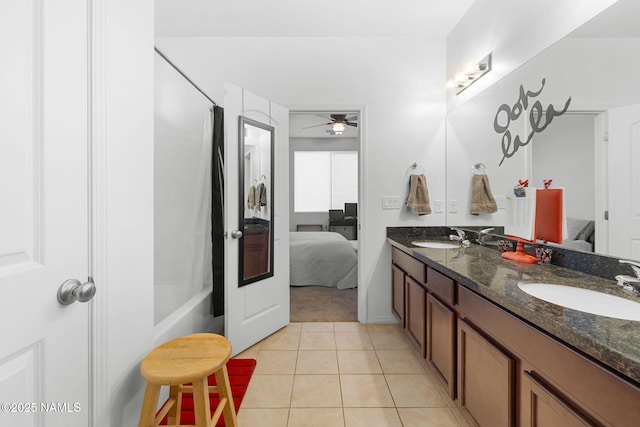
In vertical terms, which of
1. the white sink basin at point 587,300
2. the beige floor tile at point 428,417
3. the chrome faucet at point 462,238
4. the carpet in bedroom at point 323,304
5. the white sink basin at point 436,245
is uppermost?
the chrome faucet at point 462,238

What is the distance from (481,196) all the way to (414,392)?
1.50 meters

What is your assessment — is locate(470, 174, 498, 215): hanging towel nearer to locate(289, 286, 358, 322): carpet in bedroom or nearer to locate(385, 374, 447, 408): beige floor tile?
locate(385, 374, 447, 408): beige floor tile

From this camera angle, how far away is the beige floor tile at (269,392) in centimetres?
154

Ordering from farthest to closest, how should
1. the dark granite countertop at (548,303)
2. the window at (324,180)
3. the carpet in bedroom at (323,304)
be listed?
the window at (324,180) < the carpet in bedroom at (323,304) < the dark granite countertop at (548,303)

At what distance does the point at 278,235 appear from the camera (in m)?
2.42

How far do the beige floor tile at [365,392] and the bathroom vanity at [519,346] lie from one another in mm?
334

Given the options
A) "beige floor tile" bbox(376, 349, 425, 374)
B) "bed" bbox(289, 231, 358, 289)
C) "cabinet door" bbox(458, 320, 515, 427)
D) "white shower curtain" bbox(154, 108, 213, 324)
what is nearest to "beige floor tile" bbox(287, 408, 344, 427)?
"beige floor tile" bbox(376, 349, 425, 374)

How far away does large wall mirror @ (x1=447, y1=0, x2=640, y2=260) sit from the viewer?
3.44 feet

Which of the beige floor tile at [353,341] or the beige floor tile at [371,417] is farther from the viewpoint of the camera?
the beige floor tile at [353,341]

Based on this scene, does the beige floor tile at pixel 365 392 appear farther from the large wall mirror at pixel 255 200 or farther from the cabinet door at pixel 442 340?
the large wall mirror at pixel 255 200

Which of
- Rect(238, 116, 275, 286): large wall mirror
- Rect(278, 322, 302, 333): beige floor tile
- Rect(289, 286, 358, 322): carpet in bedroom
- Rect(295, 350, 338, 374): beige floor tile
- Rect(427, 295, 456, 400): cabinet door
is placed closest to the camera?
Rect(427, 295, 456, 400): cabinet door

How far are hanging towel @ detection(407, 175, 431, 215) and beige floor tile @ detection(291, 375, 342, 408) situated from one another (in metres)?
1.55

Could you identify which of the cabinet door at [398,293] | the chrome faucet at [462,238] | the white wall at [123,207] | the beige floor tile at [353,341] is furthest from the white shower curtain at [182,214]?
the chrome faucet at [462,238]

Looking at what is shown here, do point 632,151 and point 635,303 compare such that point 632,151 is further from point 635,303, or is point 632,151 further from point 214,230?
point 214,230
